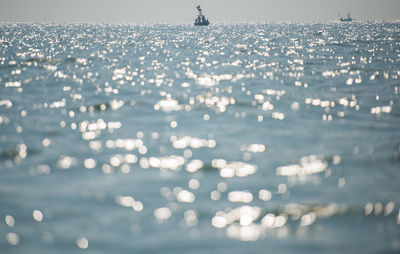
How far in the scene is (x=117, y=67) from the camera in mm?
40625

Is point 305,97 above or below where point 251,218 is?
above

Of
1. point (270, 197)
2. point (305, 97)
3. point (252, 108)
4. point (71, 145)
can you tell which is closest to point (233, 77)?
point (305, 97)

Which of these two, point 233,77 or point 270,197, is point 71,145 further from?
point 233,77

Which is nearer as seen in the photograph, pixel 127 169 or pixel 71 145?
pixel 127 169

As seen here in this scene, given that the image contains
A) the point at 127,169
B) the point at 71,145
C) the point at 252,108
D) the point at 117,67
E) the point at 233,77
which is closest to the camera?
the point at 127,169

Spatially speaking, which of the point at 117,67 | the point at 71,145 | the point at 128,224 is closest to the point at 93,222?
the point at 128,224

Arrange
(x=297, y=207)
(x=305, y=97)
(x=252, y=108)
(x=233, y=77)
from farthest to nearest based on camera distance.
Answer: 1. (x=233, y=77)
2. (x=305, y=97)
3. (x=252, y=108)
4. (x=297, y=207)

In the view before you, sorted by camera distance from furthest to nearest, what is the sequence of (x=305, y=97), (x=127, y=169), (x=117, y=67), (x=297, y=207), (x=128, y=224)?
(x=117, y=67) < (x=305, y=97) < (x=127, y=169) < (x=297, y=207) < (x=128, y=224)

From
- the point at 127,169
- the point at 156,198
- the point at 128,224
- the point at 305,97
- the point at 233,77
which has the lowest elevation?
the point at 128,224

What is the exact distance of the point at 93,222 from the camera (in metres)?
9.20

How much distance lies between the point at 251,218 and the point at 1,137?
1044 cm

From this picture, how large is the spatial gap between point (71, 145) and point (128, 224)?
666 cm

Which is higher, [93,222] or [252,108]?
[252,108]

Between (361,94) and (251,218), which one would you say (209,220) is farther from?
(361,94)
